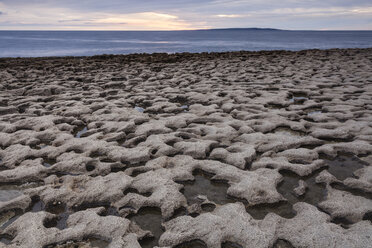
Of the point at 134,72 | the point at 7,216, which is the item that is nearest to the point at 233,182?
the point at 7,216

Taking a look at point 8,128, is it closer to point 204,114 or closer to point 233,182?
point 204,114

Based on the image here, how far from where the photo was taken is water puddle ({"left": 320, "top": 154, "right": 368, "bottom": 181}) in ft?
11.6

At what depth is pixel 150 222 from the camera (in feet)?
9.02

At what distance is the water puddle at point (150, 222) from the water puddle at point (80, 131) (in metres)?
2.65

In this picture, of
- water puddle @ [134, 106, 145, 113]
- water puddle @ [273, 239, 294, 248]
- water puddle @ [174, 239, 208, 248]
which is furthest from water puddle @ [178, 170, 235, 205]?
water puddle @ [134, 106, 145, 113]

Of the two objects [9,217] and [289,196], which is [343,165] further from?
[9,217]

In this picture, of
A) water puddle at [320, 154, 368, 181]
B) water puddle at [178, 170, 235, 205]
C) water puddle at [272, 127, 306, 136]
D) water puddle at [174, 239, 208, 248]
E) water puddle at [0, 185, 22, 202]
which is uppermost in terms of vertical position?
water puddle at [272, 127, 306, 136]

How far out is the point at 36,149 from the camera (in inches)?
176

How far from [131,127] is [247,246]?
3.47 meters

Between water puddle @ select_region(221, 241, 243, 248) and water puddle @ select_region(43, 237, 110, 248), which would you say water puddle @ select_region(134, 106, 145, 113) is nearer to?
water puddle @ select_region(43, 237, 110, 248)

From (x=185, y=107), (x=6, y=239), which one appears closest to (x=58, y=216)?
(x=6, y=239)

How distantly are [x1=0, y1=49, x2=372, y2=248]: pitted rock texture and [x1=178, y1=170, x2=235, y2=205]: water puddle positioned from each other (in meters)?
0.01

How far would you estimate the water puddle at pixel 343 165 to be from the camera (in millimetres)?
3547

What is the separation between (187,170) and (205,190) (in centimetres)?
46
